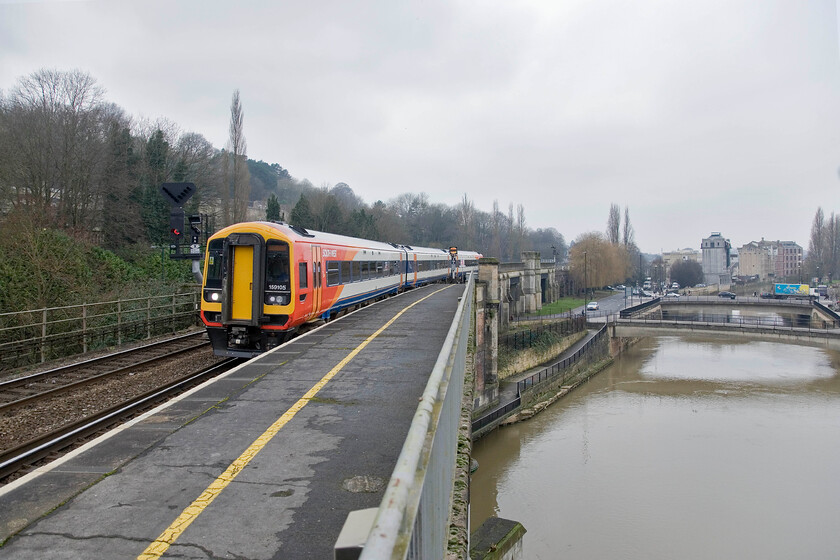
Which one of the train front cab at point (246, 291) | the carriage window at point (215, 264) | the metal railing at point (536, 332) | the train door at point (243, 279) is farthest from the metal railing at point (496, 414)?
the carriage window at point (215, 264)

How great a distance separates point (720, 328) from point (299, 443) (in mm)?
51463

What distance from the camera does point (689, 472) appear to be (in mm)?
21500

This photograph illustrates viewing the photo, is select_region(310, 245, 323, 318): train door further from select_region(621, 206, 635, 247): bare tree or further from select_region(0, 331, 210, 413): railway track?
select_region(621, 206, 635, 247): bare tree

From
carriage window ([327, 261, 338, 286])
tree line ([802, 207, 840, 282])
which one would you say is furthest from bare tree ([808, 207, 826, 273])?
carriage window ([327, 261, 338, 286])

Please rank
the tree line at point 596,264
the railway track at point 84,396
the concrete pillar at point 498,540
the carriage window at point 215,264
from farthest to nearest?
the tree line at point 596,264 < the concrete pillar at point 498,540 < the carriage window at point 215,264 < the railway track at point 84,396

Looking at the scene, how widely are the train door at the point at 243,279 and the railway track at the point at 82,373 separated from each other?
10.1 feet

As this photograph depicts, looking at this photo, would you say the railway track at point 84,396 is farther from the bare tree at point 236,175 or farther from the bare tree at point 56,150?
the bare tree at point 236,175

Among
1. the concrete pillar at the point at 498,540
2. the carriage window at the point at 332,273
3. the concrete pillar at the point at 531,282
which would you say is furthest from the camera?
the concrete pillar at the point at 531,282

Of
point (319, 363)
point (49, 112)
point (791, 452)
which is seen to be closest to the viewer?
point (319, 363)

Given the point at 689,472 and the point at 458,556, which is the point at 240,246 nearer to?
the point at 458,556

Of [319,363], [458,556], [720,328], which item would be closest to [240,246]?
[319,363]

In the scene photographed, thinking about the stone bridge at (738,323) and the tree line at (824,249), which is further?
the tree line at (824,249)

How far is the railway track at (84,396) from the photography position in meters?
7.58

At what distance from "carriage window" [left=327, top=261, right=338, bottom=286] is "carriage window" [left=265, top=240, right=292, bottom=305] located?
9.12ft
